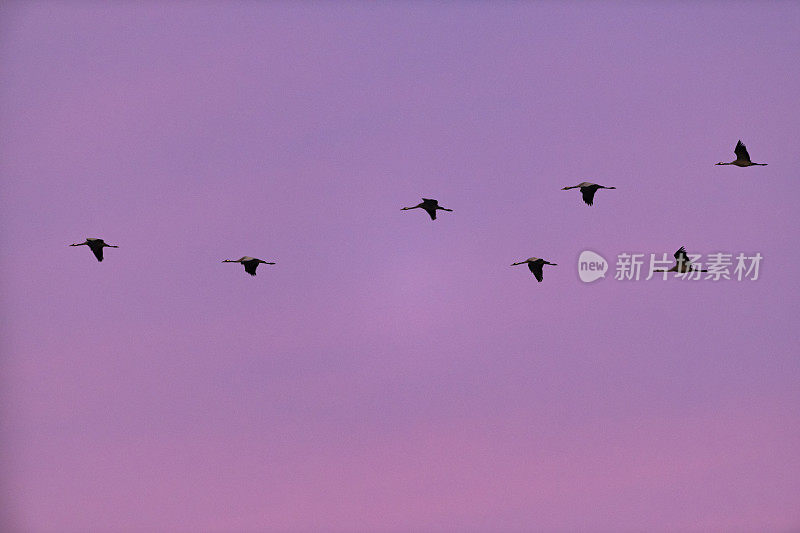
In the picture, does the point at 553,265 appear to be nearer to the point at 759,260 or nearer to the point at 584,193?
the point at 584,193

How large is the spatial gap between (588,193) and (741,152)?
3.88 meters

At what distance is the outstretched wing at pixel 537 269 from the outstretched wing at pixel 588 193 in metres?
2.89

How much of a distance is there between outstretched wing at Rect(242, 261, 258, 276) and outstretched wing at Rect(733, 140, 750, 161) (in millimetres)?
12975

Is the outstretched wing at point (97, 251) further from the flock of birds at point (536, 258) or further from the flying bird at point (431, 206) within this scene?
the flying bird at point (431, 206)

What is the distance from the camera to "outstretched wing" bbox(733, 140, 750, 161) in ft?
74.2

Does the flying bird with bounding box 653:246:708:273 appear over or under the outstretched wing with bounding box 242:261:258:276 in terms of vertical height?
over

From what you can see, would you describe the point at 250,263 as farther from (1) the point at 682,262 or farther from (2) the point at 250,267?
(1) the point at 682,262

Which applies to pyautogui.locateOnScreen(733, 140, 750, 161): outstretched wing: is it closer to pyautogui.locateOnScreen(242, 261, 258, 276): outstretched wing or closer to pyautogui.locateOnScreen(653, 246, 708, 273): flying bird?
pyautogui.locateOnScreen(653, 246, 708, 273): flying bird

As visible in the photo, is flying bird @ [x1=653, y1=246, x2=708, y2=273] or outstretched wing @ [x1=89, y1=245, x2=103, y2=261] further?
outstretched wing @ [x1=89, y1=245, x2=103, y2=261]

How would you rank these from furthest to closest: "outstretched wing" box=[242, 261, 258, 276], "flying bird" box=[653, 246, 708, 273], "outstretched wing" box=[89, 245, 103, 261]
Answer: "outstretched wing" box=[242, 261, 258, 276], "outstretched wing" box=[89, 245, 103, 261], "flying bird" box=[653, 246, 708, 273]

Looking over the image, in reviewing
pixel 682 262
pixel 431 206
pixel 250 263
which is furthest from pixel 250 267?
pixel 682 262

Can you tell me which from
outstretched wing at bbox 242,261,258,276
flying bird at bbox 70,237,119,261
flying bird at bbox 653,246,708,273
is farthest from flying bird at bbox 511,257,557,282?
flying bird at bbox 70,237,119,261

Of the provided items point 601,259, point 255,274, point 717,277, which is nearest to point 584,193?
point 601,259

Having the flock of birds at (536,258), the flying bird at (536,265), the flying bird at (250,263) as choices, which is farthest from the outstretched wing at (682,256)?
the flying bird at (250,263)
